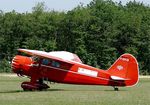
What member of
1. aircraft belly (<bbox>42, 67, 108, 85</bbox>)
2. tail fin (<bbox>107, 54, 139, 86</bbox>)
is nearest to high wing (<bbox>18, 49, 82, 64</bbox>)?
aircraft belly (<bbox>42, 67, 108, 85</bbox>)

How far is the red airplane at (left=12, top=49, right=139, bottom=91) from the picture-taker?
29.2m

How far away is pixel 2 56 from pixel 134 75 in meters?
46.7

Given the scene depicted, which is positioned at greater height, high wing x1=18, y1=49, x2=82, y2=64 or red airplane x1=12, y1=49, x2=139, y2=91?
high wing x1=18, y1=49, x2=82, y2=64

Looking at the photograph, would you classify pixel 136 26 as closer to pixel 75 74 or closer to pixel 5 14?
pixel 5 14

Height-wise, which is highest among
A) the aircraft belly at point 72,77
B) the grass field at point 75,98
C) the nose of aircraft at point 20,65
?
the nose of aircraft at point 20,65

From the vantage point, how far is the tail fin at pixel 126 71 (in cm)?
2934

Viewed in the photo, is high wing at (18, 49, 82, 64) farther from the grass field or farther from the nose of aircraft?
the grass field

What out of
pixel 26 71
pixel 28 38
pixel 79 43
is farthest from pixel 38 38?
pixel 26 71

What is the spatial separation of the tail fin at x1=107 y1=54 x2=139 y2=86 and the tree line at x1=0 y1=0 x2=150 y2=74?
4067cm

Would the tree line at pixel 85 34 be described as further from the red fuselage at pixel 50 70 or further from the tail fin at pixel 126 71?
the tail fin at pixel 126 71

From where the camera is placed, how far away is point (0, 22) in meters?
78.9

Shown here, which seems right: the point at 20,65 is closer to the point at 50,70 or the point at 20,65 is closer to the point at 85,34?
the point at 50,70

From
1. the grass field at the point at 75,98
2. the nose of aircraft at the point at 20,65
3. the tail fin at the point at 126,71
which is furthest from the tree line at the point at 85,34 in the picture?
the grass field at the point at 75,98

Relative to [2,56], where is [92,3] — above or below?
above
